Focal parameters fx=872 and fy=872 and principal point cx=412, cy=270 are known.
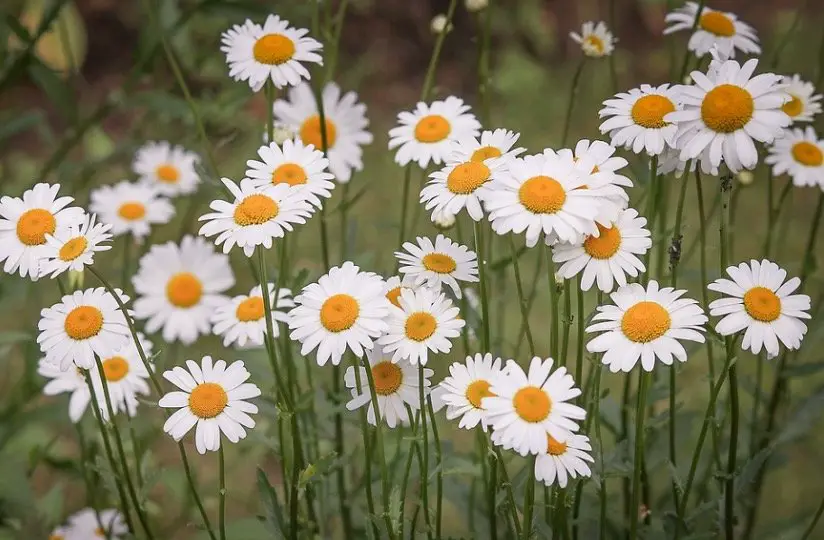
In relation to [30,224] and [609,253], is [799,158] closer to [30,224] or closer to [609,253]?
[609,253]

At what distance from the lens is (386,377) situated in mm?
636

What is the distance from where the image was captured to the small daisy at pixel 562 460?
55 centimetres

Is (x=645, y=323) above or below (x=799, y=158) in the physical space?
below

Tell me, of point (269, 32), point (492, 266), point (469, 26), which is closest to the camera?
point (269, 32)

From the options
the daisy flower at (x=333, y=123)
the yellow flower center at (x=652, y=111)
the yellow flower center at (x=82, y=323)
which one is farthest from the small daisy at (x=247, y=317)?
the yellow flower center at (x=652, y=111)

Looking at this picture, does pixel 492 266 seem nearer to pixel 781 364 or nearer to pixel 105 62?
pixel 781 364

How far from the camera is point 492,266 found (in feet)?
2.82

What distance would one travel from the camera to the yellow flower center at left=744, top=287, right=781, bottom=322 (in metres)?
0.58

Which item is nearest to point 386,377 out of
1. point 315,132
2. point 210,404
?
point 210,404

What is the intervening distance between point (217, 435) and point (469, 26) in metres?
1.80

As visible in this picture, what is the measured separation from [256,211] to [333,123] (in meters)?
0.38

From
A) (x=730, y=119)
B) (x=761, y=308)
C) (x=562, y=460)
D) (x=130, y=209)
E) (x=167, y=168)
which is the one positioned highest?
(x=167, y=168)

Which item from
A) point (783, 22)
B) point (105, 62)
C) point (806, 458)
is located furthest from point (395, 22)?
point (806, 458)

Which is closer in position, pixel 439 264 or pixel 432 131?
pixel 439 264
